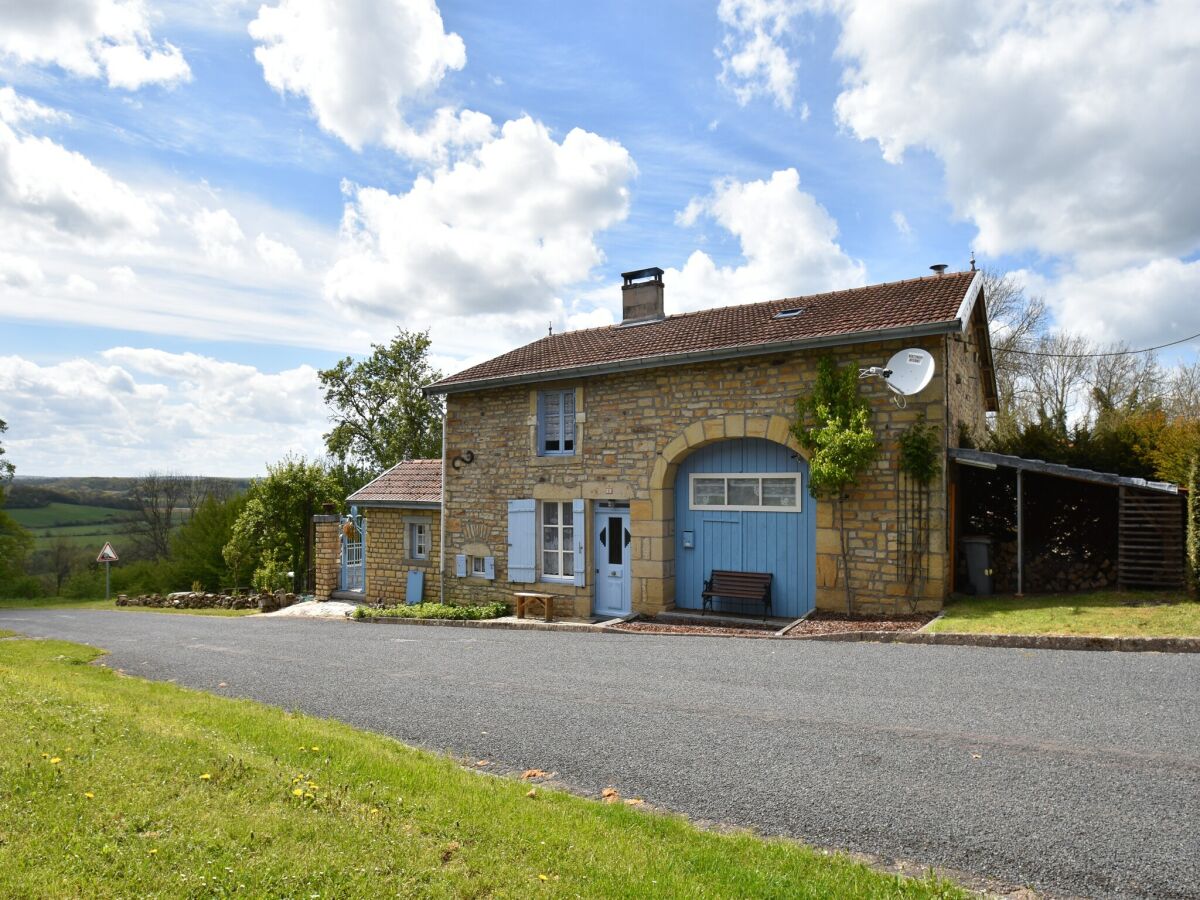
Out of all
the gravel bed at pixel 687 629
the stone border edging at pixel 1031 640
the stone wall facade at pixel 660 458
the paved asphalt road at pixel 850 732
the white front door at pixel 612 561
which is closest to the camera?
the paved asphalt road at pixel 850 732

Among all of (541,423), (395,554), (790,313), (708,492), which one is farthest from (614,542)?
(395,554)

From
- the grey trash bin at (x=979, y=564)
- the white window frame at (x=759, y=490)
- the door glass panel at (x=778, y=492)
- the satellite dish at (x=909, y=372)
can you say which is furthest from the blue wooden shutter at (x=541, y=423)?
the grey trash bin at (x=979, y=564)

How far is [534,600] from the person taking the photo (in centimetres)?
1409

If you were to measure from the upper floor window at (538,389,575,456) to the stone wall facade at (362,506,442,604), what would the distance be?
3.50 meters

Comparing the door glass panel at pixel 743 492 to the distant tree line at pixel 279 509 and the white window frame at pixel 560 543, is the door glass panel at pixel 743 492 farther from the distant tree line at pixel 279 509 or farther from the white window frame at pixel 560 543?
the distant tree line at pixel 279 509

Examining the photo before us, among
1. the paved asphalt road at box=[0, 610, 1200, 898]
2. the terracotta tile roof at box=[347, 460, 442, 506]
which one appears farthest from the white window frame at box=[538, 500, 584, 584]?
the paved asphalt road at box=[0, 610, 1200, 898]

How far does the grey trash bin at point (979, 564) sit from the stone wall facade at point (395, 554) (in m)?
10.2

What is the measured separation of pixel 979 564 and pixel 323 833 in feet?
35.1

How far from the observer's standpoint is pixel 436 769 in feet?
15.6

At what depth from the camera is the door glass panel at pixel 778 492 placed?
11.9 metres

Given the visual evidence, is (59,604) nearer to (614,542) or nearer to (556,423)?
(556,423)

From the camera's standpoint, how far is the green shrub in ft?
47.3

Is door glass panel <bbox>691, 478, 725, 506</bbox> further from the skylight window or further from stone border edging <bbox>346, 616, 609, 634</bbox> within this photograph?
the skylight window

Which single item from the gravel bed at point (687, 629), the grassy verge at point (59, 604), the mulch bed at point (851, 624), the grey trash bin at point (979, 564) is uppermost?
the grey trash bin at point (979, 564)
